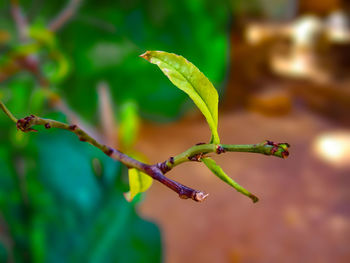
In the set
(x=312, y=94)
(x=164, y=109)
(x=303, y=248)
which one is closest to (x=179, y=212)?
(x=303, y=248)

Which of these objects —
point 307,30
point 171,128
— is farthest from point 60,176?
point 307,30

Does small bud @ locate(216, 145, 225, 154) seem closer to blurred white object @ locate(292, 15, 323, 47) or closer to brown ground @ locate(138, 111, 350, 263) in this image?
brown ground @ locate(138, 111, 350, 263)

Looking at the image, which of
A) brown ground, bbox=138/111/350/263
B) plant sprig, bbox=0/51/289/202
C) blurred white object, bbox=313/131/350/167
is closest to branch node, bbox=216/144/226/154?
plant sprig, bbox=0/51/289/202

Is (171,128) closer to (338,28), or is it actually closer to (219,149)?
(338,28)

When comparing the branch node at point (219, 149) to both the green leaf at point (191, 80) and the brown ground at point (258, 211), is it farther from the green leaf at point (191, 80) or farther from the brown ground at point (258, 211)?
the brown ground at point (258, 211)

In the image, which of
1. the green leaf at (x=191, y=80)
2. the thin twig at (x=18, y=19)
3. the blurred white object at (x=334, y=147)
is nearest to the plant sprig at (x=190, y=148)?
the green leaf at (x=191, y=80)

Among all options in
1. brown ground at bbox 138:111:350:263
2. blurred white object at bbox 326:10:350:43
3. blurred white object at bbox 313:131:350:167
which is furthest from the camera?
blurred white object at bbox 326:10:350:43
